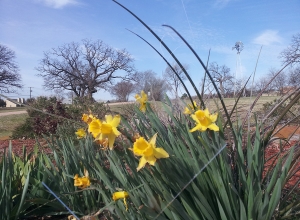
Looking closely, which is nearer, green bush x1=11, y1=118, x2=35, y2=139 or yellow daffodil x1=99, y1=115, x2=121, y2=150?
yellow daffodil x1=99, y1=115, x2=121, y2=150

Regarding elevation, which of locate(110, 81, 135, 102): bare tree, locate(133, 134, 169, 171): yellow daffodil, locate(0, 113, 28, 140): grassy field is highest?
locate(110, 81, 135, 102): bare tree

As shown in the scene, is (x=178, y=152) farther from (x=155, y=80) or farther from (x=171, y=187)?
(x=155, y=80)

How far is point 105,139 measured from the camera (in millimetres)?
1185

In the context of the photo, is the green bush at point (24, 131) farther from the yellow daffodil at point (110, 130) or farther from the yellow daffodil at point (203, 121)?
the yellow daffodil at point (203, 121)

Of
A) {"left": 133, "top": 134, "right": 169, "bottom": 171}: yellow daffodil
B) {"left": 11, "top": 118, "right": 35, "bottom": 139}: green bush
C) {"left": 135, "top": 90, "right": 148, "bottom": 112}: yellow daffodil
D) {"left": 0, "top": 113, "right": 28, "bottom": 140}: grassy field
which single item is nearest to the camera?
{"left": 133, "top": 134, "right": 169, "bottom": 171}: yellow daffodil

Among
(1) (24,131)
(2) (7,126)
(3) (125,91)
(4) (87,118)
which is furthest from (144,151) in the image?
(2) (7,126)

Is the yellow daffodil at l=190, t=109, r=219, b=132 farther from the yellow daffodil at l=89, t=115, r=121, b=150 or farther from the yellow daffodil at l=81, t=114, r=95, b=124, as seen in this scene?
the yellow daffodil at l=81, t=114, r=95, b=124

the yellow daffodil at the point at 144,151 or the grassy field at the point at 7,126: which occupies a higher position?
the yellow daffodil at the point at 144,151

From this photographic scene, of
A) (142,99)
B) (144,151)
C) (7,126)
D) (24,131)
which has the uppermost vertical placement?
(142,99)

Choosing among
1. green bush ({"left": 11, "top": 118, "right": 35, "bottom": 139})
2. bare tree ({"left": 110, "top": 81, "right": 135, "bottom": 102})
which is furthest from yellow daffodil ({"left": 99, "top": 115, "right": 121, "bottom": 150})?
green bush ({"left": 11, "top": 118, "right": 35, "bottom": 139})

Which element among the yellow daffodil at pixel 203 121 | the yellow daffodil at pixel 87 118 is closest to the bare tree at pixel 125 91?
the yellow daffodil at pixel 87 118

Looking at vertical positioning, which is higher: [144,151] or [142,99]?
[142,99]

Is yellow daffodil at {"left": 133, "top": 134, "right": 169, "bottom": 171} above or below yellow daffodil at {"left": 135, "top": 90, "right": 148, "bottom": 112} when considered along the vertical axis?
below

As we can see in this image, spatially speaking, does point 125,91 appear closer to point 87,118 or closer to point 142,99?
point 142,99
